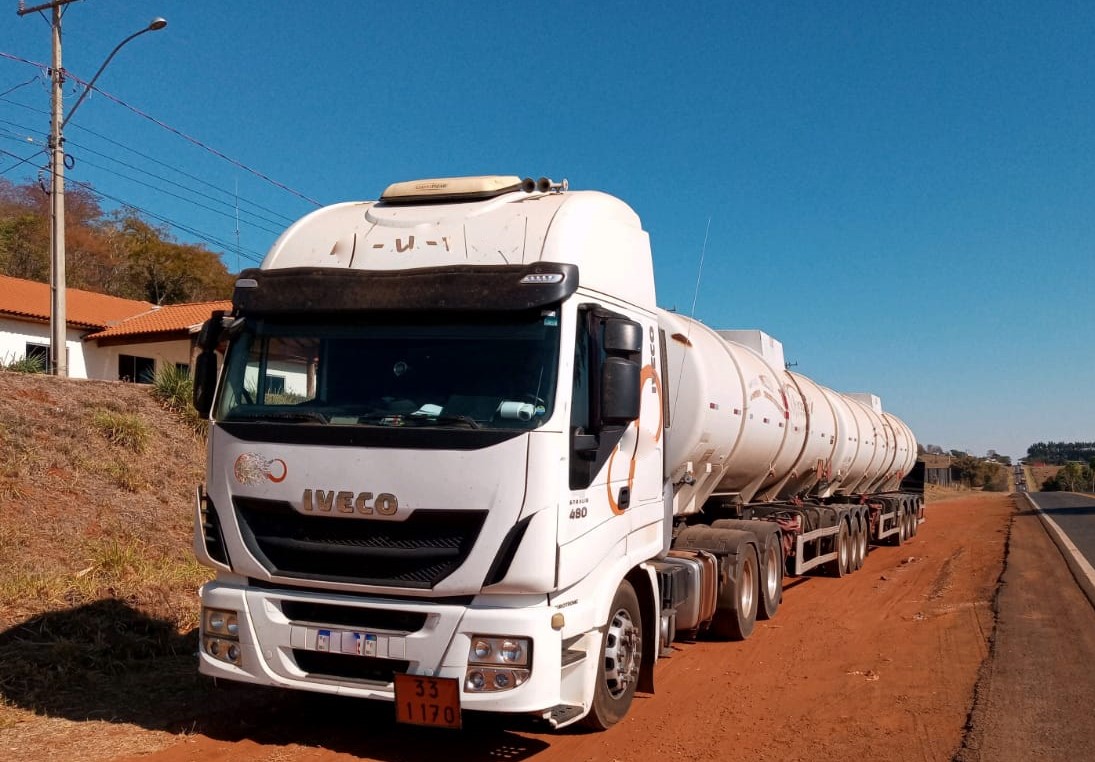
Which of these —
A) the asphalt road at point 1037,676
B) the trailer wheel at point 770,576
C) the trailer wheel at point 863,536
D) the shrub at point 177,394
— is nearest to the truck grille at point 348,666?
the asphalt road at point 1037,676

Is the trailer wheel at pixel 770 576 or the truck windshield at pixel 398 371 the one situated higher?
the truck windshield at pixel 398 371

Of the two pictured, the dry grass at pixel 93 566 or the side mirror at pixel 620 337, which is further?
the dry grass at pixel 93 566

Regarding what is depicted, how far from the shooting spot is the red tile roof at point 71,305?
28984mm

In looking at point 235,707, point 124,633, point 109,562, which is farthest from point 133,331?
point 235,707

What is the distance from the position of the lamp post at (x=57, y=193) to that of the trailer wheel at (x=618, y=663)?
1456cm

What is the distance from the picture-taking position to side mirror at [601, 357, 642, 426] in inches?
219

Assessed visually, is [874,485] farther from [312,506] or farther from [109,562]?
[312,506]

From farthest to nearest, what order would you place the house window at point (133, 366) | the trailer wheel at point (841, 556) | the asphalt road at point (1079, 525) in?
the house window at point (133, 366) → the asphalt road at point (1079, 525) → the trailer wheel at point (841, 556)

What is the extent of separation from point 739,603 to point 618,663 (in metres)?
3.93

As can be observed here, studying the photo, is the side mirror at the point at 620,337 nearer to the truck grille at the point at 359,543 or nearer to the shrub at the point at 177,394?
the truck grille at the point at 359,543

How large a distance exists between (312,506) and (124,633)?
4.16 m

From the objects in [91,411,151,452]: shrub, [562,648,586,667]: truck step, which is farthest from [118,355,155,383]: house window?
[562,648,586,667]: truck step

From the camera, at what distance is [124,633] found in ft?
27.5

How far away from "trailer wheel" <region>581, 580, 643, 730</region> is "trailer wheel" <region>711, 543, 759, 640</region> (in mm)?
3253
